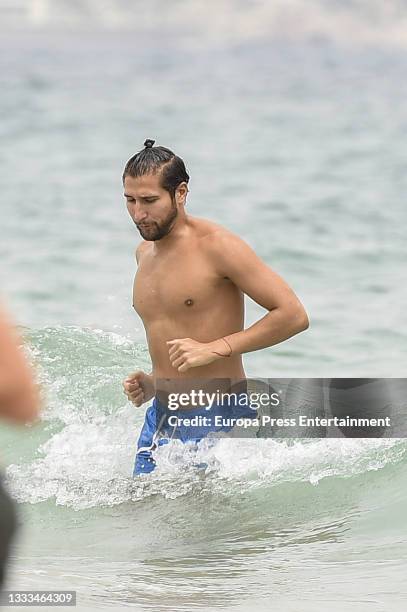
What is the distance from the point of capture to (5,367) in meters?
2.03

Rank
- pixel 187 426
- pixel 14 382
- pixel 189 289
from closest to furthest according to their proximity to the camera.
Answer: pixel 14 382 → pixel 189 289 → pixel 187 426

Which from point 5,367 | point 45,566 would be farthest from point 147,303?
point 5,367

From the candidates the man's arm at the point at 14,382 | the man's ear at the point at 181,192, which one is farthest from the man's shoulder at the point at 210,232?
the man's arm at the point at 14,382

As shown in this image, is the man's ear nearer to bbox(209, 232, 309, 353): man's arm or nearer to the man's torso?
the man's torso

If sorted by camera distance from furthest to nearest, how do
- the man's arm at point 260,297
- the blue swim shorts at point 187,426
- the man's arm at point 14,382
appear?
the blue swim shorts at point 187,426 → the man's arm at point 260,297 → the man's arm at point 14,382

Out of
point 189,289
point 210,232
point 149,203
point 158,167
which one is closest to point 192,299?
point 189,289

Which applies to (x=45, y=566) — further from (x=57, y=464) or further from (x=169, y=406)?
(x=57, y=464)

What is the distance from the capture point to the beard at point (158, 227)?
4.54 metres

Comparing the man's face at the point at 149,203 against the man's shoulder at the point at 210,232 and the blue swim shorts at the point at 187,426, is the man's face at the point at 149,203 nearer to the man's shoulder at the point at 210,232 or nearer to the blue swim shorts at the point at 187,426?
the man's shoulder at the point at 210,232

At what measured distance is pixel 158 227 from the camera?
14.9 feet

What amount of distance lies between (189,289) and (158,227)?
9.5 inches

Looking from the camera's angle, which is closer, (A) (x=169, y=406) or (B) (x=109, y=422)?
(A) (x=169, y=406)

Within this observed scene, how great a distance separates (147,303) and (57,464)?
3.85 feet

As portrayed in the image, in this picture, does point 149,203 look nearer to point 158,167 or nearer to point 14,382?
point 158,167
